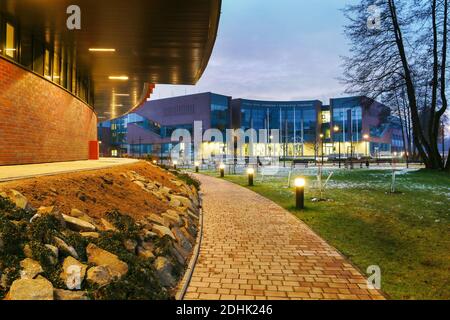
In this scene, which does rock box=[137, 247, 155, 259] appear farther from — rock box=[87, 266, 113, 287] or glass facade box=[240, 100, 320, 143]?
glass facade box=[240, 100, 320, 143]

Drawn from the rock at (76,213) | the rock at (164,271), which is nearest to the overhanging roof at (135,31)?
the rock at (76,213)

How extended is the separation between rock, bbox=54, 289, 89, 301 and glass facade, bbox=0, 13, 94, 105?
904 centimetres

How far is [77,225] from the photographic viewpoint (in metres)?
4.09

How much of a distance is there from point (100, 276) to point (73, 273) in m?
0.26

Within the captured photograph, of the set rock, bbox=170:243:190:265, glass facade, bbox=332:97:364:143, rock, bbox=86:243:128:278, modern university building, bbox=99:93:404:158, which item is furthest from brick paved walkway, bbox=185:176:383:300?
glass facade, bbox=332:97:364:143

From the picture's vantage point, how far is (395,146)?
88.3 m

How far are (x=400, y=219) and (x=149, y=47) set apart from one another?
403 inches

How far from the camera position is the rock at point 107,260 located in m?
3.47

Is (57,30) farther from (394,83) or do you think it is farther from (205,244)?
(394,83)

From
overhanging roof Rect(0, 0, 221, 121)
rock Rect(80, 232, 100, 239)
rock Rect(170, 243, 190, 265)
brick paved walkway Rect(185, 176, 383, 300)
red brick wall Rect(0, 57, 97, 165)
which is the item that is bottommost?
brick paved walkway Rect(185, 176, 383, 300)

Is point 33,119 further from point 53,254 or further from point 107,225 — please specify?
point 53,254

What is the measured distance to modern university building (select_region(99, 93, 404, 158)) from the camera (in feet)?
228

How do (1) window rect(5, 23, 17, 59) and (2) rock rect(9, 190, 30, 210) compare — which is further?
(1) window rect(5, 23, 17, 59)
